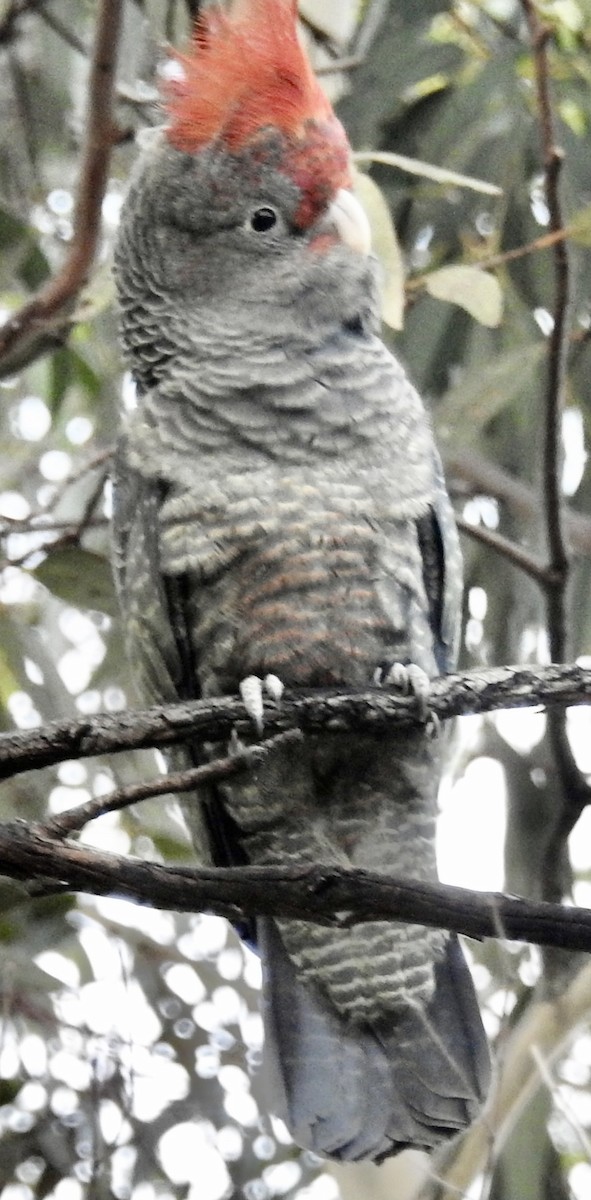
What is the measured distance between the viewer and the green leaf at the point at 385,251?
1.66 m

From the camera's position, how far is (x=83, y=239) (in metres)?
1.75

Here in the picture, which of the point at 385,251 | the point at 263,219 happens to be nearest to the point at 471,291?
the point at 385,251

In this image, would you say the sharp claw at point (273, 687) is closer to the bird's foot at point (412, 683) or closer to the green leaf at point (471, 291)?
the bird's foot at point (412, 683)

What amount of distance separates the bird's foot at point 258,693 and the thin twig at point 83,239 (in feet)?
1.90

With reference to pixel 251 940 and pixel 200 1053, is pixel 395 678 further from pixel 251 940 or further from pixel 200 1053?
pixel 200 1053

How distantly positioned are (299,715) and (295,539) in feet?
0.97

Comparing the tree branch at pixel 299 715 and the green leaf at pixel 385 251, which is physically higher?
the green leaf at pixel 385 251

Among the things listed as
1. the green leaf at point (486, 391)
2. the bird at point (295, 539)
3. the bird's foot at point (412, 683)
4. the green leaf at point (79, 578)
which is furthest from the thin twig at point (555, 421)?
the green leaf at point (79, 578)

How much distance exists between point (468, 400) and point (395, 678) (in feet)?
2.13

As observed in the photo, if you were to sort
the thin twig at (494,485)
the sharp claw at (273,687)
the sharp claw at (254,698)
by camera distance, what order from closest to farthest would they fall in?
the sharp claw at (254,698) < the sharp claw at (273,687) < the thin twig at (494,485)

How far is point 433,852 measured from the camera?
1.65m

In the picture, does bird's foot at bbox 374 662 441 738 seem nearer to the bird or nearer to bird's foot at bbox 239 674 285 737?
the bird

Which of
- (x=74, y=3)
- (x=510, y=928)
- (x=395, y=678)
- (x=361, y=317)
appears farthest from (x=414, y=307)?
(x=510, y=928)

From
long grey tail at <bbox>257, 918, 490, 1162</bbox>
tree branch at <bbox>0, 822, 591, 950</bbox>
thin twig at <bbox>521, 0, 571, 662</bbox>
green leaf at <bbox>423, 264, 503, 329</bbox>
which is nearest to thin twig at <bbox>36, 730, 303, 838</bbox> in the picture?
tree branch at <bbox>0, 822, 591, 950</bbox>
